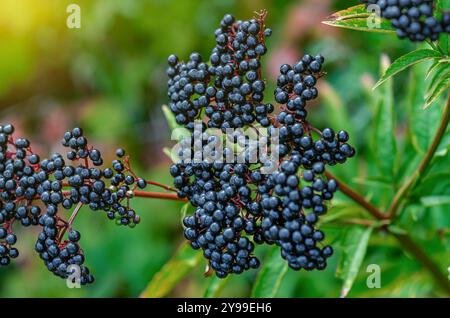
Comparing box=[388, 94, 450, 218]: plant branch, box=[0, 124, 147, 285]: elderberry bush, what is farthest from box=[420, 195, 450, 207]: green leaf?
box=[0, 124, 147, 285]: elderberry bush

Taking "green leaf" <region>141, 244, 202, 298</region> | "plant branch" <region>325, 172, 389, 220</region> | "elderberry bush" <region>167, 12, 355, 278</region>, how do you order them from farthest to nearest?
"green leaf" <region>141, 244, 202, 298</region> < "plant branch" <region>325, 172, 389, 220</region> < "elderberry bush" <region>167, 12, 355, 278</region>

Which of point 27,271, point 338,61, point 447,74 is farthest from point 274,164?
point 27,271

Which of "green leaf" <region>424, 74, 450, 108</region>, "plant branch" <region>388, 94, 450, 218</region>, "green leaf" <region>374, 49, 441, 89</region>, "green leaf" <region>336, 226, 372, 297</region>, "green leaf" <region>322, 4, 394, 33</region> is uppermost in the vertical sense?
"green leaf" <region>322, 4, 394, 33</region>

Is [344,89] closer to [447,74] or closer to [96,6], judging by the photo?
[96,6]

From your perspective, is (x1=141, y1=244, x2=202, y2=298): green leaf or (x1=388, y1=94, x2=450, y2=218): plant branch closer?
(x1=388, y1=94, x2=450, y2=218): plant branch

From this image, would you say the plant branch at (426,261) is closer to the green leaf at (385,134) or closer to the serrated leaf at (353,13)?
the green leaf at (385,134)

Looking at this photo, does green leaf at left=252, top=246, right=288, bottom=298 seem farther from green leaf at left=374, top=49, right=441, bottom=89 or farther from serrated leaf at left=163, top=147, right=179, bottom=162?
green leaf at left=374, top=49, right=441, bottom=89

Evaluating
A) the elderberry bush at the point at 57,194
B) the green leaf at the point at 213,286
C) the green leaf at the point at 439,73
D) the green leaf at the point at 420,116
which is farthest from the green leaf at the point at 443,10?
the green leaf at the point at 213,286

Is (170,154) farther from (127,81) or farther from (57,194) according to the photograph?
(127,81)
